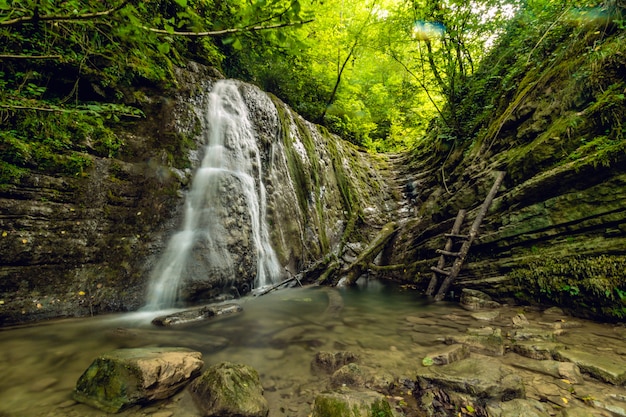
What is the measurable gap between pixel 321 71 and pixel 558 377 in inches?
497

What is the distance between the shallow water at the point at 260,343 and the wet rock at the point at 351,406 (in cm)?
31

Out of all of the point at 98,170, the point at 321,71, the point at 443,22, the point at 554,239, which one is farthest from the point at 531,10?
the point at 98,170

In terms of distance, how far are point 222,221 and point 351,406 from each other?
4.52 meters

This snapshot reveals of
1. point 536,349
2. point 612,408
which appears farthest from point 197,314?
point 612,408

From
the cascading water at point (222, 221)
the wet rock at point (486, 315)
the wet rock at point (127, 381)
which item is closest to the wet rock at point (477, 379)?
the wet rock at point (486, 315)

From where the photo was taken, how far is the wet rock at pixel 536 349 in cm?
273

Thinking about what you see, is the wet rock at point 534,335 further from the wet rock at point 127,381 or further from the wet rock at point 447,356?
the wet rock at point 127,381

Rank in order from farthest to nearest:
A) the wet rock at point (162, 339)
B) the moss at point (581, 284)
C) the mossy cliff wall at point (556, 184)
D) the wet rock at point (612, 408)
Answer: the mossy cliff wall at point (556, 184), the moss at point (581, 284), the wet rock at point (162, 339), the wet rock at point (612, 408)

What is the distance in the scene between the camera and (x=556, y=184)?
4488mm

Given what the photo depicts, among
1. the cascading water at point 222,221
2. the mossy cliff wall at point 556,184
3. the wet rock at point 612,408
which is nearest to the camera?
the wet rock at point 612,408

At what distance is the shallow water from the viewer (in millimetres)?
2301

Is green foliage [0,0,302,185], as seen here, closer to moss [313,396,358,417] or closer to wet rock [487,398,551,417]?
moss [313,396,358,417]

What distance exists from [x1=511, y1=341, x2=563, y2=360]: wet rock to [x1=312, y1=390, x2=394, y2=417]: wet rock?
5.89ft

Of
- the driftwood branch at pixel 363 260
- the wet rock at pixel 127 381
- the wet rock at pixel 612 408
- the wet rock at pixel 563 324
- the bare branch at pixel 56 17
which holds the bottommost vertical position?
the wet rock at pixel 612 408
